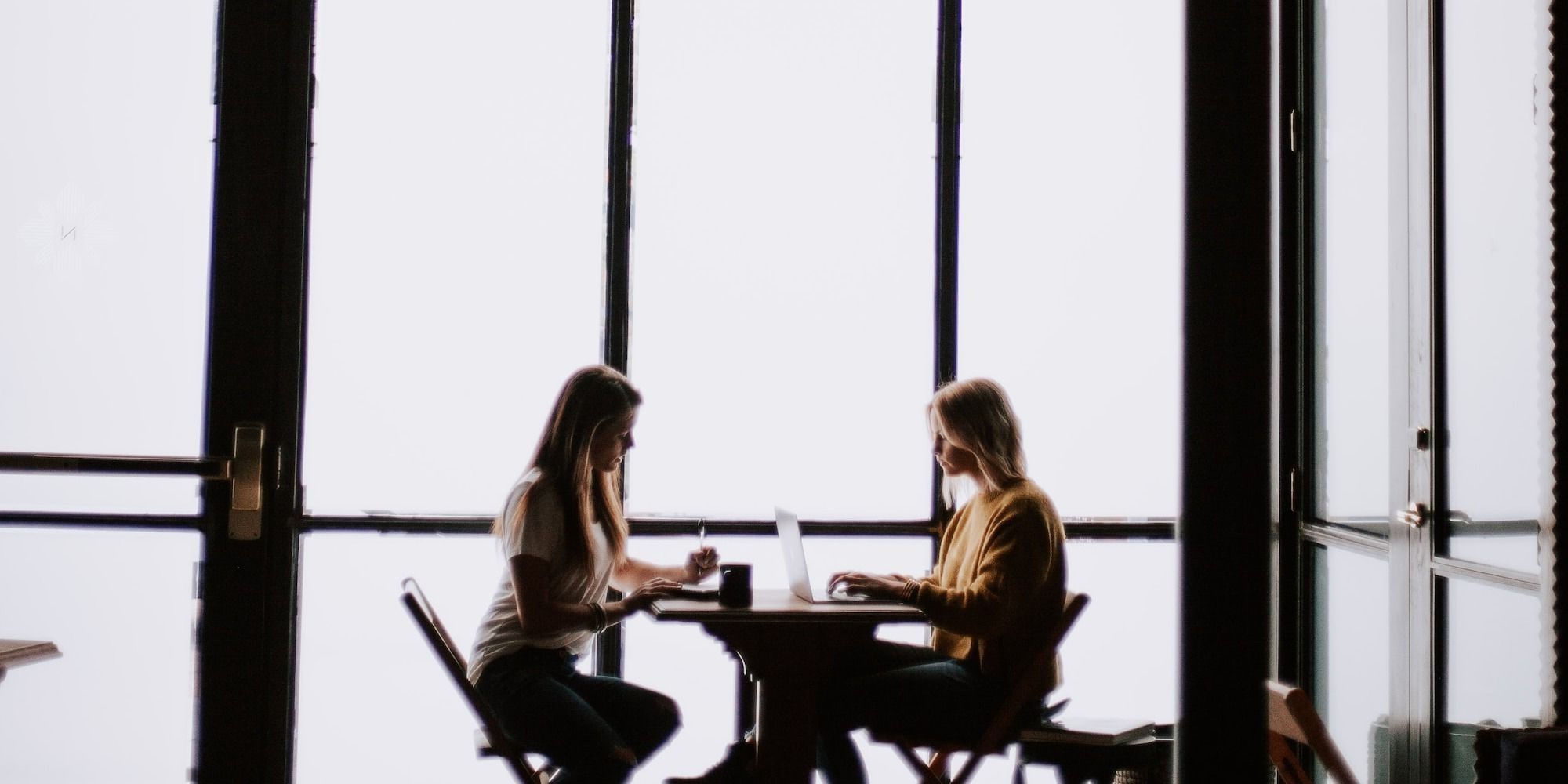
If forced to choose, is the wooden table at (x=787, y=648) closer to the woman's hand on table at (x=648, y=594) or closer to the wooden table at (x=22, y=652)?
the woman's hand on table at (x=648, y=594)

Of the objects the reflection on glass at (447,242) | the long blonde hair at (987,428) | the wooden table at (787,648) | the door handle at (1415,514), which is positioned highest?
the reflection on glass at (447,242)

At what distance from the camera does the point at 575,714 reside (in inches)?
105

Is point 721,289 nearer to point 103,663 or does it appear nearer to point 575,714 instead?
point 575,714

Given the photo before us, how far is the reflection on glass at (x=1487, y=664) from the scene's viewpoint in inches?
88.9

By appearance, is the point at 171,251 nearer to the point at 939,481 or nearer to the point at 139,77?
the point at 139,77

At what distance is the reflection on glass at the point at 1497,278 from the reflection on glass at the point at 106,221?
11.0 feet

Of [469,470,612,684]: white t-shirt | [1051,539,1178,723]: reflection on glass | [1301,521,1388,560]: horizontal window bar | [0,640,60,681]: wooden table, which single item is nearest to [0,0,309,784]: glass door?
[0,640,60,681]: wooden table

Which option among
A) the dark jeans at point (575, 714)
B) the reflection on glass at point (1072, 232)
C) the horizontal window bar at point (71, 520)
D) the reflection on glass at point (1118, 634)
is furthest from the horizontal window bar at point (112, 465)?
the reflection on glass at point (1118, 634)

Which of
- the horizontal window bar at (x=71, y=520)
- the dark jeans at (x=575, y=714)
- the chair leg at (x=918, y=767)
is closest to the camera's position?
the dark jeans at (x=575, y=714)

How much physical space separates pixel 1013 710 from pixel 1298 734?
0.87 metres

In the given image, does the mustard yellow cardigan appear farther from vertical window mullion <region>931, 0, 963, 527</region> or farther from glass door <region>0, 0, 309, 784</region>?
glass door <region>0, 0, 309, 784</region>

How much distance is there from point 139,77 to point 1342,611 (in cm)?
385

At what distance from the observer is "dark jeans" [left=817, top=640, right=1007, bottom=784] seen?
2.84m

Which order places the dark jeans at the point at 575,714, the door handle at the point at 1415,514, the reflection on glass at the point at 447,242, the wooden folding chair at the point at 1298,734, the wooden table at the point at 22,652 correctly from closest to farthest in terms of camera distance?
the wooden folding chair at the point at 1298,734
the wooden table at the point at 22,652
the dark jeans at the point at 575,714
the door handle at the point at 1415,514
the reflection on glass at the point at 447,242
